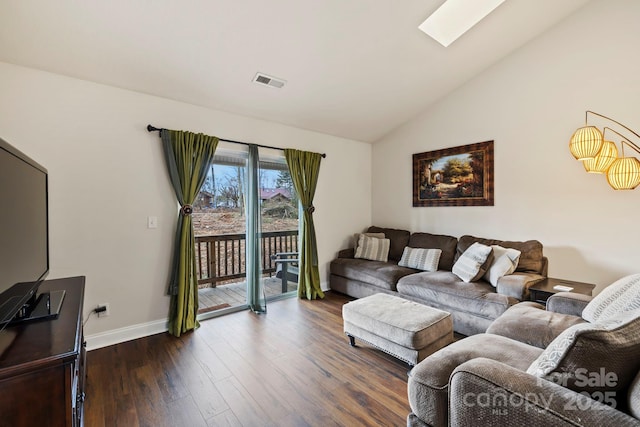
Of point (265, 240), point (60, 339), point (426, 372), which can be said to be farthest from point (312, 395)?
point (265, 240)

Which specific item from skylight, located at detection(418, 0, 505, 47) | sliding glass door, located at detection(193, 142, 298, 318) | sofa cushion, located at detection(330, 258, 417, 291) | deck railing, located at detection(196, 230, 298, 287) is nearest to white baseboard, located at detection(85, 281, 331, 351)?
sliding glass door, located at detection(193, 142, 298, 318)

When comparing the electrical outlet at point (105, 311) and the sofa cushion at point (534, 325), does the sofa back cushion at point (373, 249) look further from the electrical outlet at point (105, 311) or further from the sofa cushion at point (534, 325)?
the electrical outlet at point (105, 311)

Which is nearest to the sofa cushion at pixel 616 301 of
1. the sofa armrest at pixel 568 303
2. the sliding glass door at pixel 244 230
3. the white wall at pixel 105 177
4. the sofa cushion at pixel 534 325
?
the sofa cushion at pixel 534 325

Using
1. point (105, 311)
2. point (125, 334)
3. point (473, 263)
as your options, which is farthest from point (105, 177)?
point (473, 263)

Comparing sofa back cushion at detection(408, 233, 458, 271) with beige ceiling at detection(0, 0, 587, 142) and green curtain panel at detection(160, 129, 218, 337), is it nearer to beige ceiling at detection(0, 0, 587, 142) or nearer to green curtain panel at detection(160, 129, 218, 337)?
beige ceiling at detection(0, 0, 587, 142)

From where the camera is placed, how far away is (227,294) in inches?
148

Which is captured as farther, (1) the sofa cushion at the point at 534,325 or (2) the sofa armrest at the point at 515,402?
(1) the sofa cushion at the point at 534,325

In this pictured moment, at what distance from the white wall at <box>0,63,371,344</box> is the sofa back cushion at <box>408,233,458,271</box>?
2.88 m

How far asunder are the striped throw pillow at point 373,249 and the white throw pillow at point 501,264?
139 centimetres

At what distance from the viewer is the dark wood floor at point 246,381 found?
1760mm

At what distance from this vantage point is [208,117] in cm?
324

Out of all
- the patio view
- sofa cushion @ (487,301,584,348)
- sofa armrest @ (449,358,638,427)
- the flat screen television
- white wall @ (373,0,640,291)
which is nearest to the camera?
sofa armrest @ (449,358,638,427)

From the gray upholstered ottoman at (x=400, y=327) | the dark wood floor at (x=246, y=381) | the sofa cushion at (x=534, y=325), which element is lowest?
the dark wood floor at (x=246, y=381)

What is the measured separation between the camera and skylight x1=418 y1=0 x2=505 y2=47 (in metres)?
2.59
